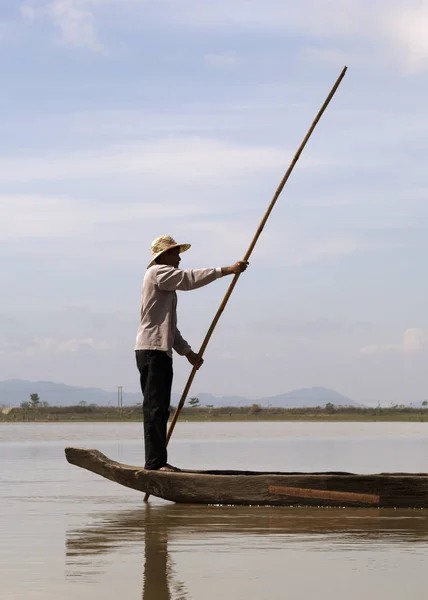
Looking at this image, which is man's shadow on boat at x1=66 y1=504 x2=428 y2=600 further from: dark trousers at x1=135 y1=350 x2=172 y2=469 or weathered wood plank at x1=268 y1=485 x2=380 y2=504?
dark trousers at x1=135 y1=350 x2=172 y2=469

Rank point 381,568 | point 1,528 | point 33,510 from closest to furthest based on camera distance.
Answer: point 381,568 < point 1,528 < point 33,510

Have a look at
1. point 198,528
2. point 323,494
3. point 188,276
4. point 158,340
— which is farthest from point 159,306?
point 198,528

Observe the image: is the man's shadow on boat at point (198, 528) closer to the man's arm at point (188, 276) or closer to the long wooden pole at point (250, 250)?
the long wooden pole at point (250, 250)

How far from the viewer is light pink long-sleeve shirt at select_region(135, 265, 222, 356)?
7837 millimetres

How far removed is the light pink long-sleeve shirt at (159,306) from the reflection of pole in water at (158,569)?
1.89m

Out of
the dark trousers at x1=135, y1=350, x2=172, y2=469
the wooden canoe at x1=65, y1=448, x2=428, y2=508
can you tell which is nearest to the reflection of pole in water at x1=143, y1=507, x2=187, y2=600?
the wooden canoe at x1=65, y1=448, x2=428, y2=508

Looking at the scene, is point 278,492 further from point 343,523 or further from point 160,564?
point 160,564

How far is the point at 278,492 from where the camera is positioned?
7.48 meters

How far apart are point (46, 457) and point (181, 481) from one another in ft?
24.1

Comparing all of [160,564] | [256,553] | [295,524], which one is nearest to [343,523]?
[295,524]

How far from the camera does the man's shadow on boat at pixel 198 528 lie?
16.4 feet

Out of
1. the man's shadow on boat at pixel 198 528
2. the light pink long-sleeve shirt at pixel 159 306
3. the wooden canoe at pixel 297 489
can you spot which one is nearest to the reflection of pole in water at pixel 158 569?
the man's shadow on boat at pixel 198 528

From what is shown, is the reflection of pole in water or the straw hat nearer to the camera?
the reflection of pole in water

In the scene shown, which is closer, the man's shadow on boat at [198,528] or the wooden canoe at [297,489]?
the man's shadow on boat at [198,528]
